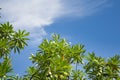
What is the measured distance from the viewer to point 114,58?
46312 millimetres

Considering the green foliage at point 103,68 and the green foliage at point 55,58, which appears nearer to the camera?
the green foliage at point 55,58

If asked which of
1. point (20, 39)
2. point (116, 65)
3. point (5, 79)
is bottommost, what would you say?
point (5, 79)

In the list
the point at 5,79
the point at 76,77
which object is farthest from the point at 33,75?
the point at 76,77

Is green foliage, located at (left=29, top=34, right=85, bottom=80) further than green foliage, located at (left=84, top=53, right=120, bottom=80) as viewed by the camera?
No

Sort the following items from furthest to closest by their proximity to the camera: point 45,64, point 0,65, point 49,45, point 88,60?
point 88,60 → point 49,45 → point 45,64 → point 0,65

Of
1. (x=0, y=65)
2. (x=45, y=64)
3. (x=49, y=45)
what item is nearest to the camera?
(x=0, y=65)

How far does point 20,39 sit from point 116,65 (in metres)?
12.8

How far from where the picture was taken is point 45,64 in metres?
40.8

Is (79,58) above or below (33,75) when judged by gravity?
above

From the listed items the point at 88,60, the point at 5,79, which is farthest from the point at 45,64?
the point at 88,60

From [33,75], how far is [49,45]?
481 cm

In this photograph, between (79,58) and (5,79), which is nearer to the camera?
(5,79)

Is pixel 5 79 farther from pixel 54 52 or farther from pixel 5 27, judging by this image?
pixel 5 27

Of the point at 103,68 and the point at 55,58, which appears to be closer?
the point at 55,58
